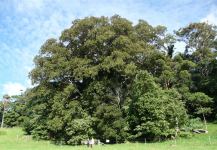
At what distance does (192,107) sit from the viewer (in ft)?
192

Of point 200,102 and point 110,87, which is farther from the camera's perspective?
point 200,102

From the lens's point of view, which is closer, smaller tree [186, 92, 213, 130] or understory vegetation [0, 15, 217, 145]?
understory vegetation [0, 15, 217, 145]

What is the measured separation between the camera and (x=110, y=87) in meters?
49.1

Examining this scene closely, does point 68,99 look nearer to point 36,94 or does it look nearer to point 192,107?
point 36,94

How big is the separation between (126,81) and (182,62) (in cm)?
1207

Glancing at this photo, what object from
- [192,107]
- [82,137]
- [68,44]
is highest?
[68,44]

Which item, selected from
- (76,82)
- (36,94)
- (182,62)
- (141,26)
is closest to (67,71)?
(76,82)

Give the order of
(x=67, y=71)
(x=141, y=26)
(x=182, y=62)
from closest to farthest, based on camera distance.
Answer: (x=67, y=71)
(x=141, y=26)
(x=182, y=62)

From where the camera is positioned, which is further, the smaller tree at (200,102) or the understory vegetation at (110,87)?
the smaller tree at (200,102)

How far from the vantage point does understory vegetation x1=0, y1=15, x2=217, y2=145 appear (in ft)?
146

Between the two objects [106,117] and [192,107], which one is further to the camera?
[192,107]

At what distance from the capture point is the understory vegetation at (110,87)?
44625 millimetres

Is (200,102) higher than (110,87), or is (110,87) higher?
(110,87)

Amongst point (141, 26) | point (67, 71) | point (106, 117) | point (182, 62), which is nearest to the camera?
point (106, 117)
